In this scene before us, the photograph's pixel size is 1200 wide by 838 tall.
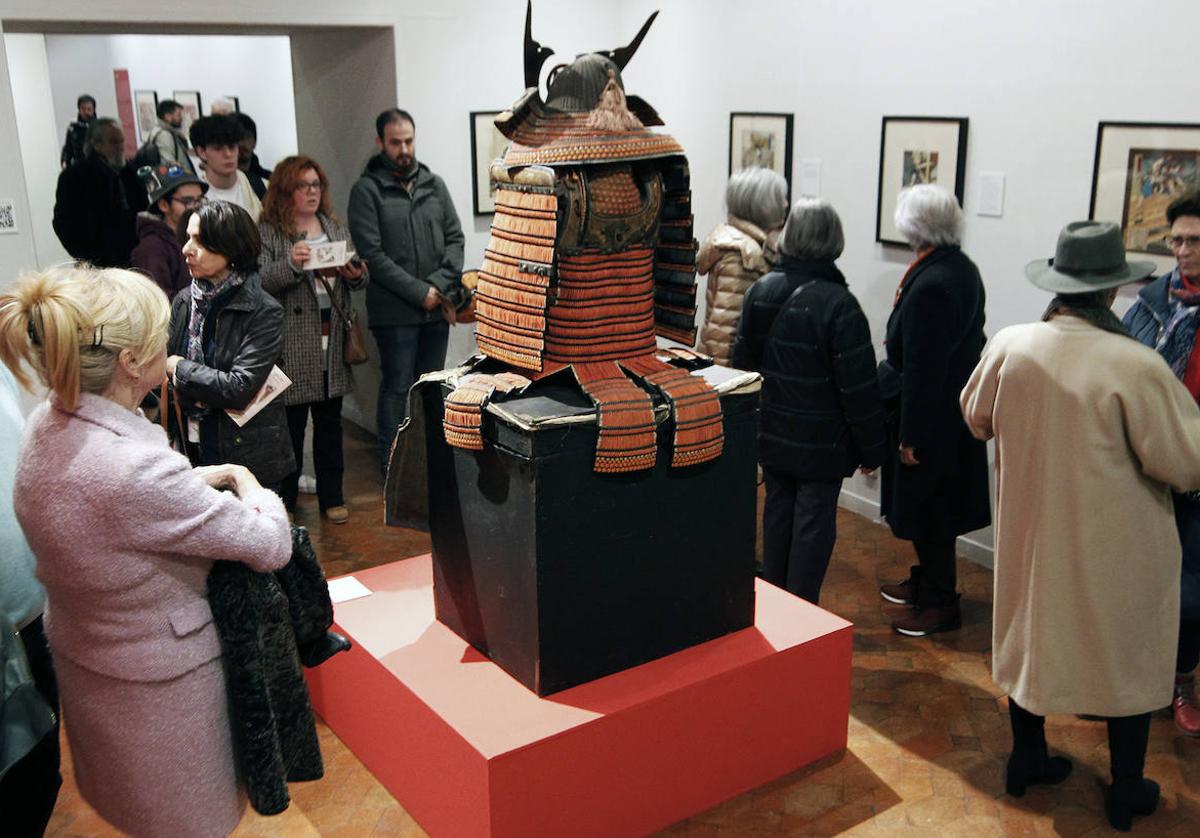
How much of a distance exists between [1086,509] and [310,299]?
3.60 meters

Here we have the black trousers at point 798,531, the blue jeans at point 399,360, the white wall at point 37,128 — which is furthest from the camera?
the white wall at point 37,128

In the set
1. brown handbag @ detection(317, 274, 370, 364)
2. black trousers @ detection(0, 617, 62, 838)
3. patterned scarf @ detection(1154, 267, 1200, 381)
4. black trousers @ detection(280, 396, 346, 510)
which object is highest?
patterned scarf @ detection(1154, 267, 1200, 381)

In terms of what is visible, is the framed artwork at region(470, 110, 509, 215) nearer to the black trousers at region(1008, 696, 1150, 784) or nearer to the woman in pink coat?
the black trousers at region(1008, 696, 1150, 784)

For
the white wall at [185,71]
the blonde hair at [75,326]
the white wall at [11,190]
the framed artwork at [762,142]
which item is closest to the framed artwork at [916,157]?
the framed artwork at [762,142]

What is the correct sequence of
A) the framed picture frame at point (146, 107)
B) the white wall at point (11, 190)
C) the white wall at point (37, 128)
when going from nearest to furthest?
the white wall at point (11, 190) < the white wall at point (37, 128) < the framed picture frame at point (146, 107)

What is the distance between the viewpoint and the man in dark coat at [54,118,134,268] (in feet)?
21.9

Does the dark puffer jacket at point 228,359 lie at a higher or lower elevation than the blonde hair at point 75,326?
lower

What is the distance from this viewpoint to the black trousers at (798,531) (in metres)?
4.07

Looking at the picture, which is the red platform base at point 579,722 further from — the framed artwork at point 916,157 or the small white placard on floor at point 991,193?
the framed artwork at point 916,157

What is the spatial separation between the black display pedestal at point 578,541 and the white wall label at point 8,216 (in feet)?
10.2

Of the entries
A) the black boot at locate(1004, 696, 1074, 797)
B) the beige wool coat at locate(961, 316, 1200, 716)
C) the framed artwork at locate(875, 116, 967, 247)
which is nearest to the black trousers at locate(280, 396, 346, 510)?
the framed artwork at locate(875, 116, 967, 247)

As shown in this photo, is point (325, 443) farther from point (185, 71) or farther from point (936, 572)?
point (185, 71)

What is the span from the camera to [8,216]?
5.20m

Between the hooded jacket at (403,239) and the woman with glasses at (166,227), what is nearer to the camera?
the woman with glasses at (166,227)
